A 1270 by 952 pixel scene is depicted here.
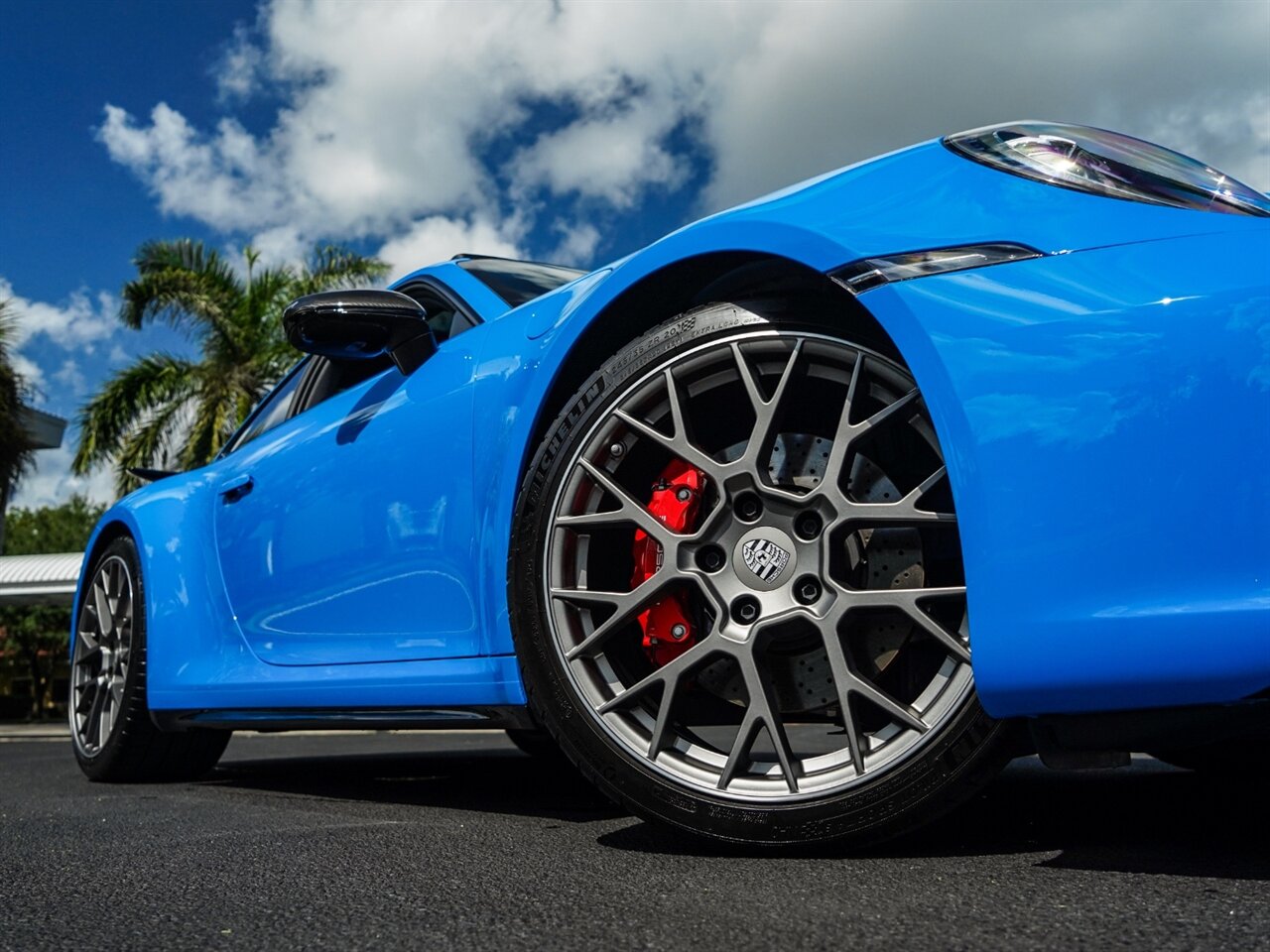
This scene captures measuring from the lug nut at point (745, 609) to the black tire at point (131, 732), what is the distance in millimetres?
2274

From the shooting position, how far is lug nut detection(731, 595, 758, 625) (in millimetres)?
1947

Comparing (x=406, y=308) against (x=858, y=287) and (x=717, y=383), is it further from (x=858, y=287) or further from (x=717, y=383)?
(x=858, y=287)

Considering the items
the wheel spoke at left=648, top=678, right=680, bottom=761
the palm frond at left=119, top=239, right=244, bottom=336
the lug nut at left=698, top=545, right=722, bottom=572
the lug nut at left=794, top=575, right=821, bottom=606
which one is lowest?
the wheel spoke at left=648, top=678, right=680, bottom=761

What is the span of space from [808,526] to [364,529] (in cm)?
119

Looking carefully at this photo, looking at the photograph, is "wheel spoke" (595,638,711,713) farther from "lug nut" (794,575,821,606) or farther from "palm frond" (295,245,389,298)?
"palm frond" (295,245,389,298)

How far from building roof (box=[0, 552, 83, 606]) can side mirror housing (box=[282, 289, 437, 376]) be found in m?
14.3

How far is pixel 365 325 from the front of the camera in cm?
290

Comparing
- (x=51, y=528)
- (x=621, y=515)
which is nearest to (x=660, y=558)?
(x=621, y=515)

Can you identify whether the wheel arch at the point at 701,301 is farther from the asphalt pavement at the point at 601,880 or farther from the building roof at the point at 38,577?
the building roof at the point at 38,577

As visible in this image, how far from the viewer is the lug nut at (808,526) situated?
1917 millimetres

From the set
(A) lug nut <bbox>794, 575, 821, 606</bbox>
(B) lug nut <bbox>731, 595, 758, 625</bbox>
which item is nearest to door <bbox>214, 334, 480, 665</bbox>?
(B) lug nut <bbox>731, 595, 758, 625</bbox>

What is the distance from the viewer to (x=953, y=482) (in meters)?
1.71

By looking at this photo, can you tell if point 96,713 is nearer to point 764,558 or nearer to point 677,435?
point 677,435

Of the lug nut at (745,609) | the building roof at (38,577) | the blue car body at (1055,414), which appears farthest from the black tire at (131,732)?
the building roof at (38,577)
